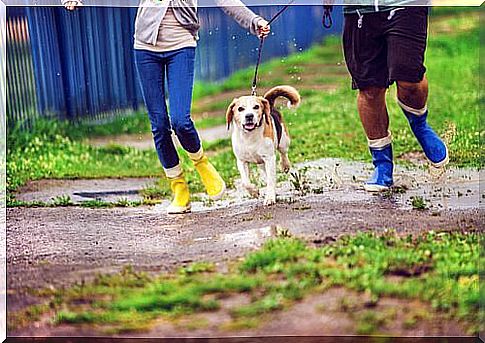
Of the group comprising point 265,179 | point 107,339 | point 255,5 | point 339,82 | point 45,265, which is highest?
point 255,5

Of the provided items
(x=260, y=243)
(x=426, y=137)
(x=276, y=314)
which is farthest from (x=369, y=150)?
(x=276, y=314)

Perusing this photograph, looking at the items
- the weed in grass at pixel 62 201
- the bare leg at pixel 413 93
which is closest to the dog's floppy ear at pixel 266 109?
the bare leg at pixel 413 93

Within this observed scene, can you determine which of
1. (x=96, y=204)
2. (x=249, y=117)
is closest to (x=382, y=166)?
(x=249, y=117)

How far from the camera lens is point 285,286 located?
3.20m

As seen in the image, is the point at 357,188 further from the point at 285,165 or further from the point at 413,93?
the point at 413,93

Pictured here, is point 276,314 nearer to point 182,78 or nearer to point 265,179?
point 265,179

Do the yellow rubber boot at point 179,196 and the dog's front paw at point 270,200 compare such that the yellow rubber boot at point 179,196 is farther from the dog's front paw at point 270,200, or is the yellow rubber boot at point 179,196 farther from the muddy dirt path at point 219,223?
the dog's front paw at point 270,200

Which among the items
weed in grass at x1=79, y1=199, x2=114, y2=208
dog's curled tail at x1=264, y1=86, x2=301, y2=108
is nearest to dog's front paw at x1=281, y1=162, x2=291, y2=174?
dog's curled tail at x1=264, y1=86, x2=301, y2=108

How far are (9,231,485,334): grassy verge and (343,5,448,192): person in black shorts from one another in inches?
21.0

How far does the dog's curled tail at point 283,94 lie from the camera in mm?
3739

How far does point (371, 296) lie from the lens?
318 centimetres

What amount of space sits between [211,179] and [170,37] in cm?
71

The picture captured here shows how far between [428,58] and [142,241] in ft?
5.07

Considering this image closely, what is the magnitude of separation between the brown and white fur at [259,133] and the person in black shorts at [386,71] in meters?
0.35
